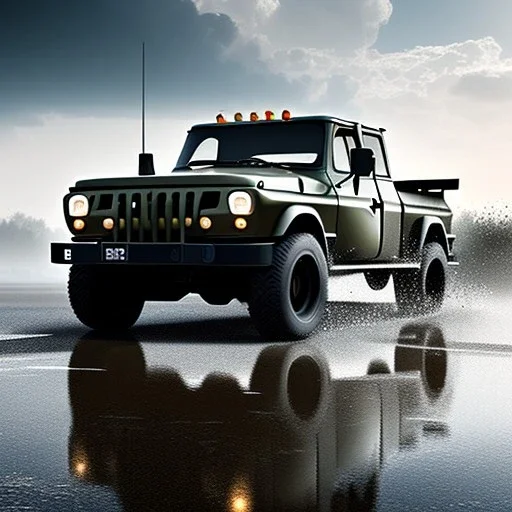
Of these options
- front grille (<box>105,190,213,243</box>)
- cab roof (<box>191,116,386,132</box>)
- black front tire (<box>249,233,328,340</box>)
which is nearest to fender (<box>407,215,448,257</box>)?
cab roof (<box>191,116,386,132</box>)

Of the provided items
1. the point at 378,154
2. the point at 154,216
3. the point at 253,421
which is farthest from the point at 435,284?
the point at 253,421

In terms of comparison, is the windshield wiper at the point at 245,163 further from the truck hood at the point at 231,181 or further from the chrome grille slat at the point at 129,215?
the chrome grille slat at the point at 129,215

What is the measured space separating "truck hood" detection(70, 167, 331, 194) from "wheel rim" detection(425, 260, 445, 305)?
3.69 m

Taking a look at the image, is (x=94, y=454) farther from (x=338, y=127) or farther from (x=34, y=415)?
(x=338, y=127)

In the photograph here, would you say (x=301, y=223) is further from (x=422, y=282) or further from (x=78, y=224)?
(x=422, y=282)

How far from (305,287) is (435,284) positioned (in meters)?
4.11

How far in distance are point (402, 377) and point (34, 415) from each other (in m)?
2.88

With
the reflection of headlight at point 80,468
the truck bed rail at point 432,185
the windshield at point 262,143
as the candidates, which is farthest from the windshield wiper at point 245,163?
the reflection of headlight at point 80,468

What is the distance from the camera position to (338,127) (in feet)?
38.8

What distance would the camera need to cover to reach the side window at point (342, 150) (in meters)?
11.6

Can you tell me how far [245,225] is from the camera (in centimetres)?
1008

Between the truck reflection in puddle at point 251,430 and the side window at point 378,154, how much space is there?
4192 mm

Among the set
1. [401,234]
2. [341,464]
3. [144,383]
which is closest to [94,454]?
[341,464]

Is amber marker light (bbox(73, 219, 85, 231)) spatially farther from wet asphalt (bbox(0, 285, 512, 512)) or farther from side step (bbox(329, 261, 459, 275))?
side step (bbox(329, 261, 459, 275))
